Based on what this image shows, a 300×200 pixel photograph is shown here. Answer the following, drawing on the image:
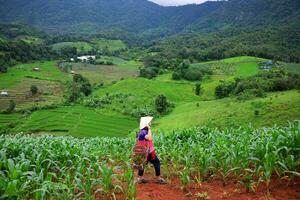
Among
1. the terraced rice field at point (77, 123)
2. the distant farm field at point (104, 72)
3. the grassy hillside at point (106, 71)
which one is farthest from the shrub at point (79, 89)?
the terraced rice field at point (77, 123)

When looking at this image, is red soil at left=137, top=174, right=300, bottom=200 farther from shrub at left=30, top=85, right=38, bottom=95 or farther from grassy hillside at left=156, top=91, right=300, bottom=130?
shrub at left=30, top=85, right=38, bottom=95

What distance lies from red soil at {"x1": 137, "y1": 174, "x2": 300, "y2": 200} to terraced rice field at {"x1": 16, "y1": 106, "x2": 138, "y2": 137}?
188 ft

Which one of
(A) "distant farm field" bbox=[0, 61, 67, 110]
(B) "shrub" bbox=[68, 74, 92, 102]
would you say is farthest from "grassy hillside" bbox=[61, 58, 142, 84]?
(B) "shrub" bbox=[68, 74, 92, 102]

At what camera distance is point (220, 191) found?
7.76 metres

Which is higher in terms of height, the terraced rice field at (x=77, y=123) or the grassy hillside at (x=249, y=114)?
the grassy hillside at (x=249, y=114)

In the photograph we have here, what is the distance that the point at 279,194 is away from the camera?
23.1 ft

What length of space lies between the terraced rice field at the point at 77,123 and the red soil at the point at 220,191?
57.3 meters

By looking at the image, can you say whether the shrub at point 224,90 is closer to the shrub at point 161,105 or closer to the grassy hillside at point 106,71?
the shrub at point 161,105

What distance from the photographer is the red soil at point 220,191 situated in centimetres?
709

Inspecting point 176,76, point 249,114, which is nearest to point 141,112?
point 176,76

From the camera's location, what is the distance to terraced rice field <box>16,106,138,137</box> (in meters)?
66.1

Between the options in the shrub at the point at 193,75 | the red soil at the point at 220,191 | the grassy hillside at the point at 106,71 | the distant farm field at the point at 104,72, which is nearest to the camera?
the red soil at the point at 220,191

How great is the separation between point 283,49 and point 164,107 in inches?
3405

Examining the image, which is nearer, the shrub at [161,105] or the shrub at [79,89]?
the shrub at [161,105]
